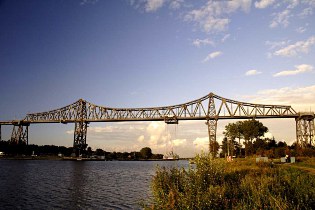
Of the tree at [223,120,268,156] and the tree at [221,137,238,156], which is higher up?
the tree at [223,120,268,156]

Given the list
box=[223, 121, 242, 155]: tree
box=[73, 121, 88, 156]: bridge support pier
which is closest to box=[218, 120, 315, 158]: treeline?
box=[223, 121, 242, 155]: tree

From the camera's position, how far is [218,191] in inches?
536

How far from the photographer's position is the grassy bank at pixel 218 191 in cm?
1229

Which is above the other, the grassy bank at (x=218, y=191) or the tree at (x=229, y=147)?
the tree at (x=229, y=147)

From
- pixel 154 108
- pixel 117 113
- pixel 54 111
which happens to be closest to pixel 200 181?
pixel 154 108

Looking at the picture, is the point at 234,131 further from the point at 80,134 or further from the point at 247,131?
the point at 80,134

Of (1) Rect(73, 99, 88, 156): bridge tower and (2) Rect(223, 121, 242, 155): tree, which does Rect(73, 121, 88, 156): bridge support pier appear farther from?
(2) Rect(223, 121, 242, 155): tree

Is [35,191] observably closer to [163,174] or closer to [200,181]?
[163,174]

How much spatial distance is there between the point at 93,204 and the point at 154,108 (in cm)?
10419

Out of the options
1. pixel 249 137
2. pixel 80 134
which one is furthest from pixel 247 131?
pixel 80 134

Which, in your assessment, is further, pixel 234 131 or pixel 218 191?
pixel 234 131

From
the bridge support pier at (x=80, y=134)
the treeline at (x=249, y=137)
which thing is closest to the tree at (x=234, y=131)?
the treeline at (x=249, y=137)

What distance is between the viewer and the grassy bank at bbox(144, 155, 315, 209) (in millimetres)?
12293

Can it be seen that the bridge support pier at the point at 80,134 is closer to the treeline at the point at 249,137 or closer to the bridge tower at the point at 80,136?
the bridge tower at the point at 80,136
